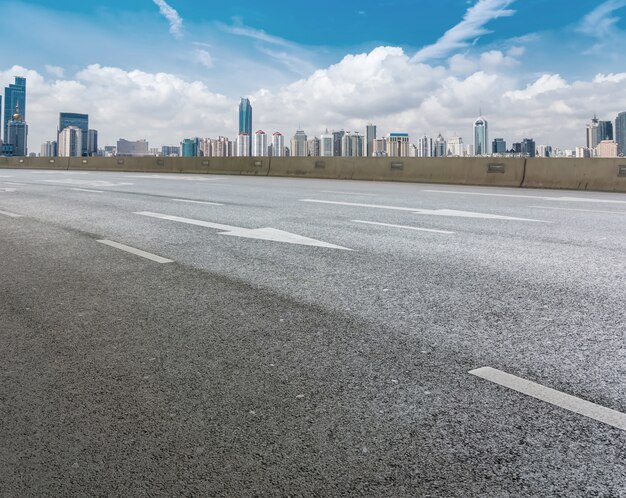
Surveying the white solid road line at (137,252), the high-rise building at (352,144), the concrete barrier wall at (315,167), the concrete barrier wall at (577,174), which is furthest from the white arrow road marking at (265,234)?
the high-rise building at (352,144)

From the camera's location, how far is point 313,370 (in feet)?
9.95

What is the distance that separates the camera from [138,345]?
3.47 m

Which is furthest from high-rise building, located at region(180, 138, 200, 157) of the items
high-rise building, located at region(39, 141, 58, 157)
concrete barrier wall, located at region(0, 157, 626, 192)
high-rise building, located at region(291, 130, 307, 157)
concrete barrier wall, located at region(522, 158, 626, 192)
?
concrete barrier wall, located at region(522, 158, 626, 192)

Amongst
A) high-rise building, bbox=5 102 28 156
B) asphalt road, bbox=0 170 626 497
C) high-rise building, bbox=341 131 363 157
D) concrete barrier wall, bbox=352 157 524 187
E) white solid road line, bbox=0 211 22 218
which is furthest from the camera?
high-rise building, bbox=5 102 28 156

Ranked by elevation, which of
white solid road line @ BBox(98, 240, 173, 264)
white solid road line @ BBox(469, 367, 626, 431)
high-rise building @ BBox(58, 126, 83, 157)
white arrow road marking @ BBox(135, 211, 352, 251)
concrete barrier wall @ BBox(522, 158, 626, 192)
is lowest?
white solid road line @ BBox(469, 367, 626, 431)

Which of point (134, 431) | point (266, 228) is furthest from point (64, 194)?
point (134, 431)

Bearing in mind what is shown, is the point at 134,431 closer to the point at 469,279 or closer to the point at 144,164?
the point at 469,279

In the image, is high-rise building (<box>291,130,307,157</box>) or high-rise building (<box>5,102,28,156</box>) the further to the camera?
high-rise building (<box>5,102,28,156</box>)

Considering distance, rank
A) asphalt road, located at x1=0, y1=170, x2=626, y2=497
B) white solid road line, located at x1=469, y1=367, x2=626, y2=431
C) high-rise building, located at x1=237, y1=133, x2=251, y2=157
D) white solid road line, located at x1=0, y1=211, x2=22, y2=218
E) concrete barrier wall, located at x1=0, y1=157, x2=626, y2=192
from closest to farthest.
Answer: asphalt road, located at x1=0, y1=170, x2=626, y2=497 → white solid road line, located at x1=469, y1=367, x2=626, y2=431 → white solid road line, located at x1=0, y1=211, x2=22, y2=218 → concrete barrier wall, located at x1=0, y1=157, x2=626, y2=192 → high-rise building, located at x1=237, y1=133, x2=251, y2=157

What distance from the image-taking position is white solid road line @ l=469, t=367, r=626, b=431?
2.44 meters

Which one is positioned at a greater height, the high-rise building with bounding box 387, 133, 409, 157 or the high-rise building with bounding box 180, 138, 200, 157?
the high-rise building with bounding box 180, 138, 200, 157

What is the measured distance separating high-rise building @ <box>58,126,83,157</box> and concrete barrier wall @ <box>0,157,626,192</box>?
317 ft

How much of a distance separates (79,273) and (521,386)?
166 inches

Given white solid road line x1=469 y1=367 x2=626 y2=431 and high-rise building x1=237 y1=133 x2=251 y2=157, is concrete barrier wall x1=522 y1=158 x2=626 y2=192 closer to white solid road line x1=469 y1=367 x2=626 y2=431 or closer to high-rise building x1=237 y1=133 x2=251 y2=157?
white solid road line x1=469 y1=367 x2=626 y2=431
